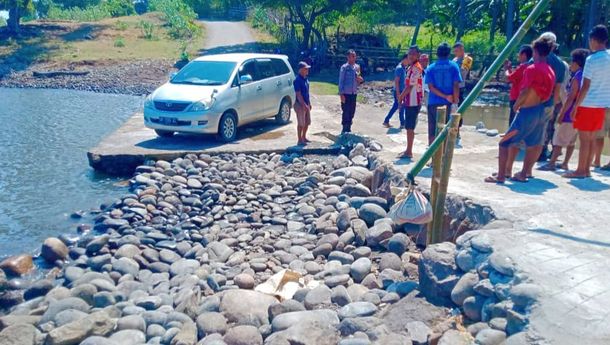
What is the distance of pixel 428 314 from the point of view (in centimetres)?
519

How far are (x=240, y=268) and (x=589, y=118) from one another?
487 centimetres

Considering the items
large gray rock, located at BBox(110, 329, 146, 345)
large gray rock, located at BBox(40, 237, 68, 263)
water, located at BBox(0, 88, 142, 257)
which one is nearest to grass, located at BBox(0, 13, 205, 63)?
water, located at BBox(0, 88, 142, 257)

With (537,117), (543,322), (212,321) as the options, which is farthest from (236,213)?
(543,322)

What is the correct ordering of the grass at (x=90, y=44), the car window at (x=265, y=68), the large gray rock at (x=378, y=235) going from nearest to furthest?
1. the large gray rock at (x=378, y=235)
2. the car window at (x=265, y=68)
3. the grass at (x=90, y=44)

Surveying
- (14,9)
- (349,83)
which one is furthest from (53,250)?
(14,9)

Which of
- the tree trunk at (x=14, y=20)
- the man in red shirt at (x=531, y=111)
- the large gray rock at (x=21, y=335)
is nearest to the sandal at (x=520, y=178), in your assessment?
the man in red shirt at (x=531, y=111)

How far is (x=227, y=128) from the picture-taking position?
12.7m

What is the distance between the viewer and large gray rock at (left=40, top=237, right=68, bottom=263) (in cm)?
798

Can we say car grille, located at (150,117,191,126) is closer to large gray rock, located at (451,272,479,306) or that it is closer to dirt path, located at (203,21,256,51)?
large gray rock, located at (451,272,479,306)

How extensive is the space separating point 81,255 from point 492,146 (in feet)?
24.4

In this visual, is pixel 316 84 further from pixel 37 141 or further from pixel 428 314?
pixel 428 314

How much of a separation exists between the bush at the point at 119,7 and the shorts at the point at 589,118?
188ft

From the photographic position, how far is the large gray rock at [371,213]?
337 inches

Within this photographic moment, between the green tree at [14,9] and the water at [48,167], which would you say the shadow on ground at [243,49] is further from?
the water at [48,167]
